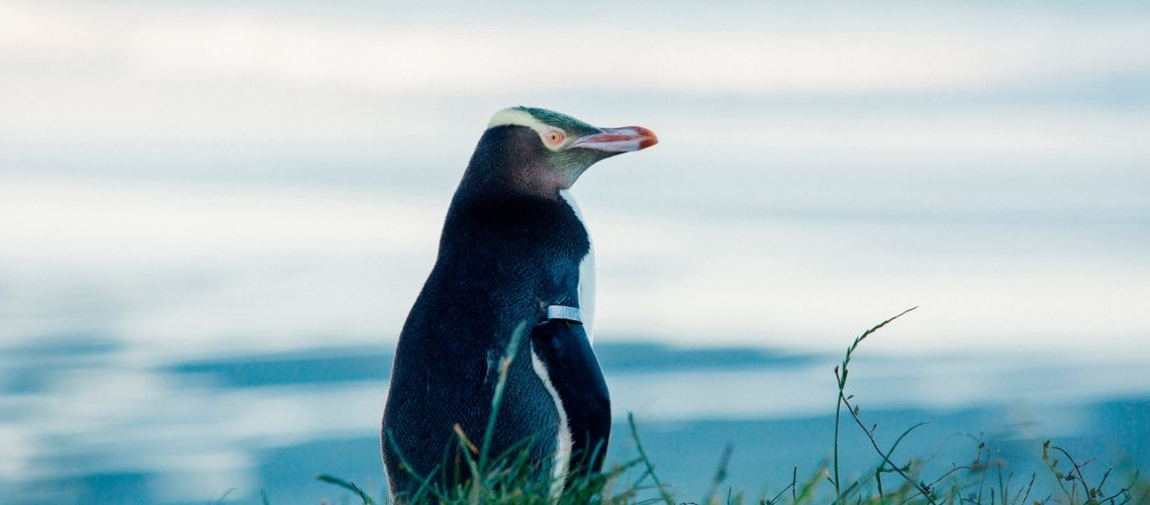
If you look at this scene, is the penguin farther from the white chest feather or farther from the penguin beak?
the penguin beak

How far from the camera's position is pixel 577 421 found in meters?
3.44

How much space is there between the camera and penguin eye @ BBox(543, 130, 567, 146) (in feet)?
13.0

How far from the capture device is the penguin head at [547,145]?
3.86 meters

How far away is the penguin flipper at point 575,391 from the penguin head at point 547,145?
63cm

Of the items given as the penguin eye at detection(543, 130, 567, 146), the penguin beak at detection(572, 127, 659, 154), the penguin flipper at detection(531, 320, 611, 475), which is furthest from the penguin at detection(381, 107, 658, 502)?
the penguin beak at detection(572, 127, 659, 154)

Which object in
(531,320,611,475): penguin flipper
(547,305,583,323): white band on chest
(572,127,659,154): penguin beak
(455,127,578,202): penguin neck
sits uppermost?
(572,127,659,154): penguin beak

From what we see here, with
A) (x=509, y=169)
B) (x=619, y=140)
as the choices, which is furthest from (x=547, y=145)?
(x=619, y=140)

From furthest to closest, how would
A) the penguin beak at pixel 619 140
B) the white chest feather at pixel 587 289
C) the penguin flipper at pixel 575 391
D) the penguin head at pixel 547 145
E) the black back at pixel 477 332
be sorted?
1. the penguin beak at pixel 619 140
2. the penguin head at pixel 547 145
3. the white chest feather at pixel 587 289
4. the penguin flipper at pixel 575 391
5. the black back at pixel 477 332

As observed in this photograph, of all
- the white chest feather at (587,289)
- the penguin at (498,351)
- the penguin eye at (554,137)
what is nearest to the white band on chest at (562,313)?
the penguin at (498,351)

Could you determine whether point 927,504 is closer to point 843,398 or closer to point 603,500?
point 843,398

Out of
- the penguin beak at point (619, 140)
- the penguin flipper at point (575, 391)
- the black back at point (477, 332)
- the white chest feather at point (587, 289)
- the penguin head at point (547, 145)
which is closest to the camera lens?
the black back at point (477, 332)

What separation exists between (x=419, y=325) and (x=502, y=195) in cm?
56

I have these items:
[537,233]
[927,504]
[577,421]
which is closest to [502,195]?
[537,233]

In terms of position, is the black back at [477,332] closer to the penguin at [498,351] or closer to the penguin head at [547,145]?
the penguin at [498,351]
